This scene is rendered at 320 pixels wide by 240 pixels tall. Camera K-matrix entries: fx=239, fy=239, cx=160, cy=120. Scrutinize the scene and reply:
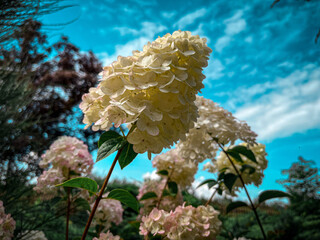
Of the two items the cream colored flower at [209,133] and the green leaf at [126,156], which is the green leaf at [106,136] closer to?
the green leaf at [126,156]

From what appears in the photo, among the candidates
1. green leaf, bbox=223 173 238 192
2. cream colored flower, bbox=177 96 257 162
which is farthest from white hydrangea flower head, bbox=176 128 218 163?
green leaf, bbox=223 173 238 192

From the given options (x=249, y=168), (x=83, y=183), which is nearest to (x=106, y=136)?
(x=83, y=183)

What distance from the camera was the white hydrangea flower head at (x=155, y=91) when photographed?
31.7 inches

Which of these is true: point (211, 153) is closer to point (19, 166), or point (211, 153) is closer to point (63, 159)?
point (63, 159)

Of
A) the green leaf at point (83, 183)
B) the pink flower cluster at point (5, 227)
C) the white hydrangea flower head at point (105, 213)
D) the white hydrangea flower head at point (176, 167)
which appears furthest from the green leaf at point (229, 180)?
the pink flower cluster at point (5, 227)

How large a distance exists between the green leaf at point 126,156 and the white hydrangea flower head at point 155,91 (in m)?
0.09

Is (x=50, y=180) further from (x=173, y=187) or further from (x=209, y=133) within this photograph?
(x=209, y=133)

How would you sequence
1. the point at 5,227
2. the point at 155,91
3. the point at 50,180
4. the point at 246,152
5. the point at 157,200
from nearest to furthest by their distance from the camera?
1. the point at 155,91
2. the point at 5,227
3. the point at 50,180
4. the point at 246,152
5. the point at 157,200

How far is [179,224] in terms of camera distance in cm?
120

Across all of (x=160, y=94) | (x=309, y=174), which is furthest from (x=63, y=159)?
(x=309, y=174)

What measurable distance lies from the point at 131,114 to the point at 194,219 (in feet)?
2.73

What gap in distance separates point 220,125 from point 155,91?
1.00m

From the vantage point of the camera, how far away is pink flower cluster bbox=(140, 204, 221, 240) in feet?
3.91

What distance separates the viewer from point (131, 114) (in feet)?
2.50
